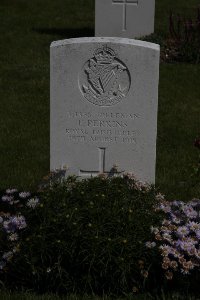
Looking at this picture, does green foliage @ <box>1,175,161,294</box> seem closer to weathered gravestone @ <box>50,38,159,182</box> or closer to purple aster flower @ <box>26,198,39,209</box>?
purple aster flower @ <box>26,198,39,209</box>

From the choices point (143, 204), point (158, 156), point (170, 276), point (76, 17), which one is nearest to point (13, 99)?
point (158, 156)

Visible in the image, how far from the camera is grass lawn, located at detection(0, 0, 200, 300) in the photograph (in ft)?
22.0

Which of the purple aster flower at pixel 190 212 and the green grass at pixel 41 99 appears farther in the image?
the green grass at pixel 41 99

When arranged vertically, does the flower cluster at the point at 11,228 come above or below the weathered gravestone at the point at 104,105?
below

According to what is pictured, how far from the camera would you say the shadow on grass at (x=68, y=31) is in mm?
13234

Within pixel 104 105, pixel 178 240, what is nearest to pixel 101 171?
pixel 104 105

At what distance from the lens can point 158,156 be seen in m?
7.21

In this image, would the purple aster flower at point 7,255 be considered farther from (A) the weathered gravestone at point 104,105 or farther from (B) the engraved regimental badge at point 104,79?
(B) the engraved regimental badge at point 104,79

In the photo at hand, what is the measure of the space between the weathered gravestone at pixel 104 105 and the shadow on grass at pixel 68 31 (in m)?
7.91

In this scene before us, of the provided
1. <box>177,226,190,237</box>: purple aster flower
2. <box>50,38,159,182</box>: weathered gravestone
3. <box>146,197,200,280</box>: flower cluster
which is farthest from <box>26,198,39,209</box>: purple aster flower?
<box>177,226,190,237</box>: purple aster flower

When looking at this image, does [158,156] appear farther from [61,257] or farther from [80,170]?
[61,257]

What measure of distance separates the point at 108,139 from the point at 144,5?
24.5 feet

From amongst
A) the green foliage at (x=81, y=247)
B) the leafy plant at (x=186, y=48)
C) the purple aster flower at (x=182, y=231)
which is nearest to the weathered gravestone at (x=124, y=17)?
the leafy plant at (x=186, y=48)

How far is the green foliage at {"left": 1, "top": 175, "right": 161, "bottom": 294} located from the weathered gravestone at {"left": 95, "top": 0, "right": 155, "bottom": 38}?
26.5 feet
